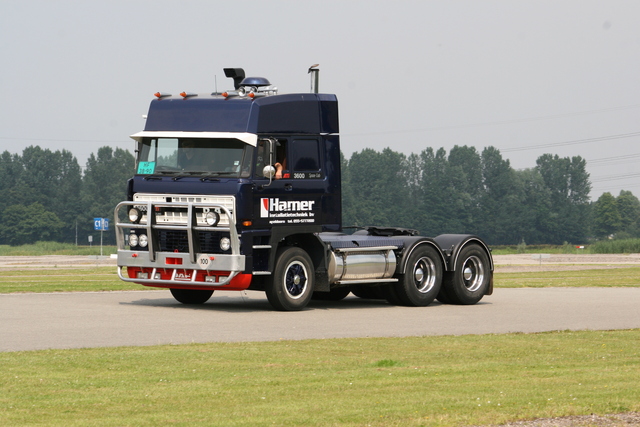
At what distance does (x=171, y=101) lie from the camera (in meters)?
18.6

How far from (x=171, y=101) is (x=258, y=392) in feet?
33.6

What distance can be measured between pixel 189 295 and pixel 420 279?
14.9ft

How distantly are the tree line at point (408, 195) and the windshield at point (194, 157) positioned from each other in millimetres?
120940

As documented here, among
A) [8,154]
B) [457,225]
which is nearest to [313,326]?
[457,225]

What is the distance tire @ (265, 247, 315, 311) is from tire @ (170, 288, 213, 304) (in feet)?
7.25

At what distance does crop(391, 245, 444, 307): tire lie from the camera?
20.0 m

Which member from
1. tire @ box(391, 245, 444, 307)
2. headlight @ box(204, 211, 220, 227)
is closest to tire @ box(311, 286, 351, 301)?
tire @ box(391, 245, 444, 307)

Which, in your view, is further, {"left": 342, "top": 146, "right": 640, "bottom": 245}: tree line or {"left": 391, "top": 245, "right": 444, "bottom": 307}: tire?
{"left": 342, "top": 146, "right": 640, "bottom": 245}: tree line

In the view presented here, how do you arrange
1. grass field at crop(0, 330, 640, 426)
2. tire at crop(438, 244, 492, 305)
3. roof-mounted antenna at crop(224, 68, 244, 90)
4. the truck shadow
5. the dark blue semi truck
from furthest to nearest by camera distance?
tire at crop(438, 244, 492, 305), roof-mounted antenna at crop(224, 68, 244, 90), the truck shadow, the dark blue semi truck, grass field at crop(0, 330, 640, 426)

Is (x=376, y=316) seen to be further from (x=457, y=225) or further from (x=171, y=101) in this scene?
(x=457, y=225)

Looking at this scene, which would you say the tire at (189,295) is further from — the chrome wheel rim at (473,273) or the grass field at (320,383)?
the grass field at (320,383)

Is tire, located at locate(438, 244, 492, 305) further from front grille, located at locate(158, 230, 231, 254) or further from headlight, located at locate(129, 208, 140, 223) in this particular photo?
headlight, located at locate(129, 208, 140, 223)

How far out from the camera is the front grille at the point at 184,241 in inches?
696

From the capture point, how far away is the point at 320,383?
971 cm
